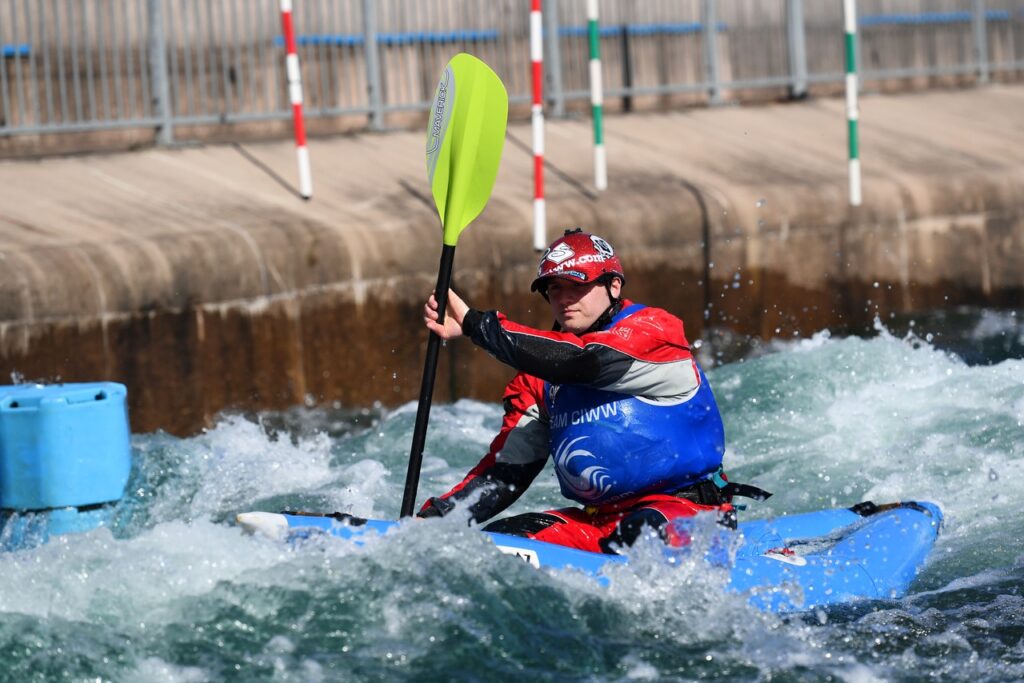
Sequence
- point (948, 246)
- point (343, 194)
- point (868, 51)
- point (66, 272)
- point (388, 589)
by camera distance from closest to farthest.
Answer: point (388, 589) → point (66, 272) → point (343, 194) → point (948, 246) → point (868, 51)

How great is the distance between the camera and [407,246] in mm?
7434

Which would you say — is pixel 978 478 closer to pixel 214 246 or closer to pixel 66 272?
pixel 214 246

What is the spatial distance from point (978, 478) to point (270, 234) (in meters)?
3.34

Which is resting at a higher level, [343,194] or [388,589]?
[343,194]

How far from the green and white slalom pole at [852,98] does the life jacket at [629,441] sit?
4727 mm

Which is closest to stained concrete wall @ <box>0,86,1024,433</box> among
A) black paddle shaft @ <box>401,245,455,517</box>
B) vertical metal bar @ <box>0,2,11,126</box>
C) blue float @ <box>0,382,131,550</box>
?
vertical metal bar @ <box>0,2,11,126</box>

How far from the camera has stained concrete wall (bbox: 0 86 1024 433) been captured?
21.6ft

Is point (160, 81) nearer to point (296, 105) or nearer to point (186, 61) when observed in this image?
point (186, 61)

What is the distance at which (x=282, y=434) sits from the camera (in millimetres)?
6922

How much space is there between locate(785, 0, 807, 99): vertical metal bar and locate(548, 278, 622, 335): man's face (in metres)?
6.96

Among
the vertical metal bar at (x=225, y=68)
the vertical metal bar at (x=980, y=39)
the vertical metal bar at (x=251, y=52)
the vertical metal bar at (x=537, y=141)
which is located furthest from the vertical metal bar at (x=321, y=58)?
the vertical metal bar at (x=980, y=39)

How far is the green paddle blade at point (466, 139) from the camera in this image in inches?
199

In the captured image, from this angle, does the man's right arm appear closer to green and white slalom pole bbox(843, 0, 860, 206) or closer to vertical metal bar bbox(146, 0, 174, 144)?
vertical metal bar bbox(146, 0, 174, 144)

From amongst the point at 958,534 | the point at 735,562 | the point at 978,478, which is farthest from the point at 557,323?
the point at 978,478
